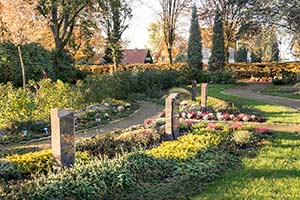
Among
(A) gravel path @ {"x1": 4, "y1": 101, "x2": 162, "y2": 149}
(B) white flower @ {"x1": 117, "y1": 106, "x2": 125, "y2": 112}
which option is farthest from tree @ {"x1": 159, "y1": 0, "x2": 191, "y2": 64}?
(B) white flower @ {"x1": 117, "y1": 106, "x2": 125, "y2": 112}

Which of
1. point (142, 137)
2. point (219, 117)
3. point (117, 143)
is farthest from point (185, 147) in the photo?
point (219, 117)

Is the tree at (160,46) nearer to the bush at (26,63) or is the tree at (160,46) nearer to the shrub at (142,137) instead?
the bush at (26,63)

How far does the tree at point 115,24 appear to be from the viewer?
30.9 metres

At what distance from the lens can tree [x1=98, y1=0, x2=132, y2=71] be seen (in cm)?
3088

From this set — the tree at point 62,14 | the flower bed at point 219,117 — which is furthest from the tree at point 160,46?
the flower bed at point 219,117

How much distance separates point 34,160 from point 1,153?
1789 mm

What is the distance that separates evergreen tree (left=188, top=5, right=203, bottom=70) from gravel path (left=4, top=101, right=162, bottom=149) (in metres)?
14.7

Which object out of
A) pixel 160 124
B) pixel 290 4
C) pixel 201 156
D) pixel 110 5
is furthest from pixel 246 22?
pixel 201 156

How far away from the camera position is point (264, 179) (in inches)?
207

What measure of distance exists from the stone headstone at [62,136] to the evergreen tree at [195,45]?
83.6ft

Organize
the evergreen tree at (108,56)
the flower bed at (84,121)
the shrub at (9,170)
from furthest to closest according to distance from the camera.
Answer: the evergreen tree at (108,56), the flower bed at (84,121), the shrub at (9,170)

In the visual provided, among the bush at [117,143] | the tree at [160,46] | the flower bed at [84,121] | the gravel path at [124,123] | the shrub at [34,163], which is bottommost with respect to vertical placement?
the gravel path at [124,123]

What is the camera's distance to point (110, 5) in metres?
30.2

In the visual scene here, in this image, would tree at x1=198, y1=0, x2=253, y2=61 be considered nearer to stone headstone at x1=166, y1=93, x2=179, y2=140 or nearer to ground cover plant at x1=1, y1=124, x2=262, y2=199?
stone headstone at x1=166, y1=93, x2=179, y2=140
